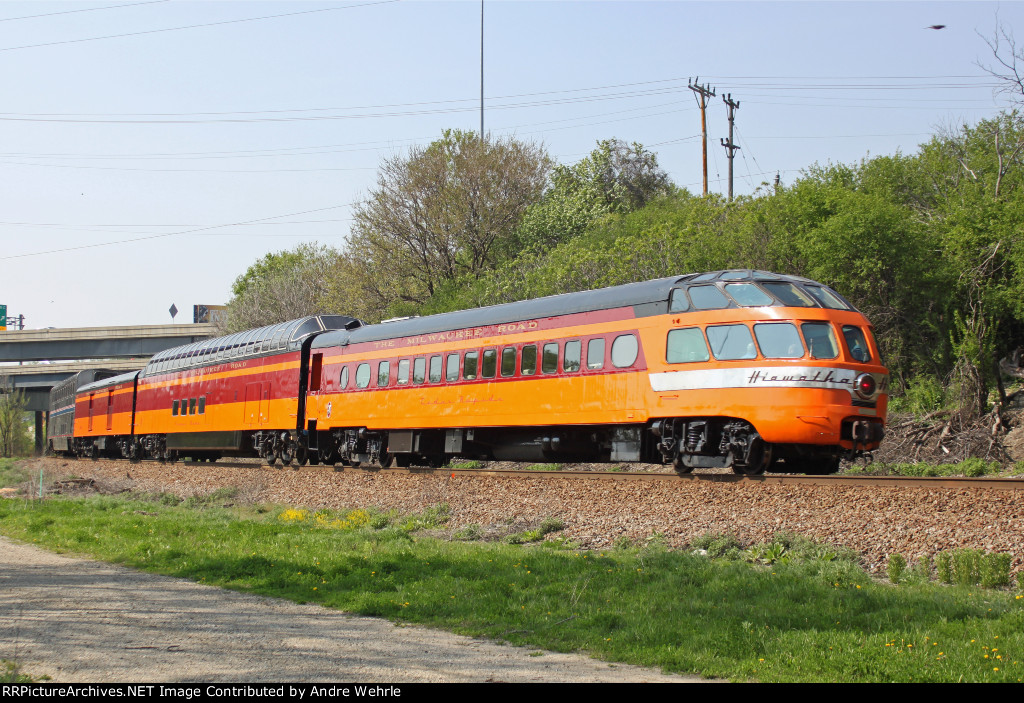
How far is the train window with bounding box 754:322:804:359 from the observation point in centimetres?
1447

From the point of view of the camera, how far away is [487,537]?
584 inches

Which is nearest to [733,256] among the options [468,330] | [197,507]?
[468,330]

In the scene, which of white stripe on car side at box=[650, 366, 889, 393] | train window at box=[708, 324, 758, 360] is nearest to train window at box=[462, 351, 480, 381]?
white stripe on car side at box=[650, 366, 889, 393]

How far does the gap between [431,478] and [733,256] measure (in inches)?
604

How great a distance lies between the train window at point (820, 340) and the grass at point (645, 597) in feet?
12.3

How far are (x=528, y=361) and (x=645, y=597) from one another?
9475 mm

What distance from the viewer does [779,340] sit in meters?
14.6

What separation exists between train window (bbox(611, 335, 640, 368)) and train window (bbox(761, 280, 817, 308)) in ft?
8.10

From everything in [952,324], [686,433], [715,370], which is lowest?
[686,433]

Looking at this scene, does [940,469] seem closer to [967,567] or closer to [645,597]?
[967,567]

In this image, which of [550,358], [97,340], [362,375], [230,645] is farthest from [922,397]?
[97,340]

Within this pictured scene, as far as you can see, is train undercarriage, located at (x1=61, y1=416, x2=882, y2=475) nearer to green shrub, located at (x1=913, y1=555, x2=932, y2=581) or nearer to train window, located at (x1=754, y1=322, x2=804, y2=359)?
train window, located at (x1=754, y1=322, x2=804, y2=359)

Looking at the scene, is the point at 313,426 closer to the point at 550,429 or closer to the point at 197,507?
the point at 197,507

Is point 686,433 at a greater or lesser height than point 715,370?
lesser
